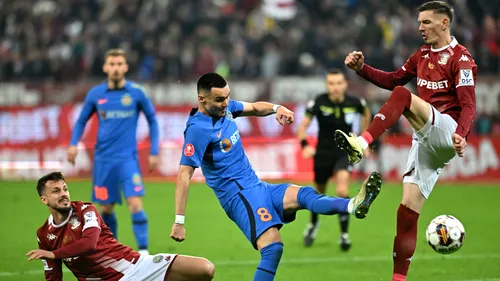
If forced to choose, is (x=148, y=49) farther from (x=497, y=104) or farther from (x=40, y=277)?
(x=40, y=277)

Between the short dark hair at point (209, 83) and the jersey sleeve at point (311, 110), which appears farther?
the jersey sleeve at point (311, 110)

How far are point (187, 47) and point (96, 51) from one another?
2547 millimetres

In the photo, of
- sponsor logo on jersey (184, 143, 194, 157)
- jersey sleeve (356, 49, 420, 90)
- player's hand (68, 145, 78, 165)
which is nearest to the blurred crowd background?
player's hand (68, 145, 78, 165)

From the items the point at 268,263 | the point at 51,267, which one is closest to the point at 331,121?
the point at 268,263

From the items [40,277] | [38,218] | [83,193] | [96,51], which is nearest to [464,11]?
[96,51]

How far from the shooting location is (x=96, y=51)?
23672 millimetres

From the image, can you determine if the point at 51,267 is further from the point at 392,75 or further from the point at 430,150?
the point at 392,75

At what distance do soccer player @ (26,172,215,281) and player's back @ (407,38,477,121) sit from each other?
262 cm

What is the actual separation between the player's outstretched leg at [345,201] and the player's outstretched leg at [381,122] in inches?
9.2

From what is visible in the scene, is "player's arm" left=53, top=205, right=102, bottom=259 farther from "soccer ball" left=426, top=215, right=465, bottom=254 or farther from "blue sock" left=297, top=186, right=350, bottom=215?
"soccer ball" left=426, top=215, right=465, bottom=254

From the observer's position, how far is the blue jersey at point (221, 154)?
7.54m

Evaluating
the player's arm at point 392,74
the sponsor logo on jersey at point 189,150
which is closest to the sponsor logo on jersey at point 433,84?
the player's arm at point 392,74

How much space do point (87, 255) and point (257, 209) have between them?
151 centimetres

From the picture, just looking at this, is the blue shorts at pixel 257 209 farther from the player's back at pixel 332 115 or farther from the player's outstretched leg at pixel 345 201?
the player's back at pixel 332 115
